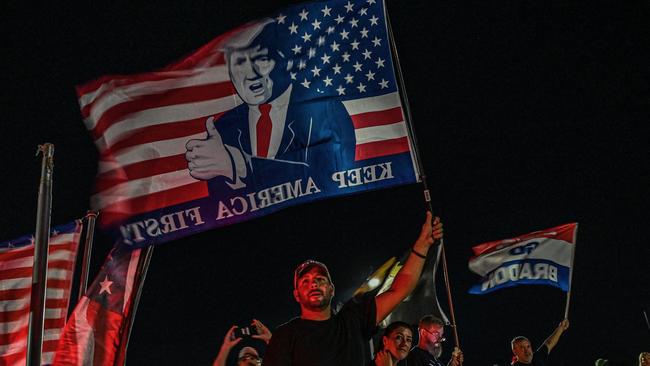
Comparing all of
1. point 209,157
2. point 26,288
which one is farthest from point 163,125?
point 26,288

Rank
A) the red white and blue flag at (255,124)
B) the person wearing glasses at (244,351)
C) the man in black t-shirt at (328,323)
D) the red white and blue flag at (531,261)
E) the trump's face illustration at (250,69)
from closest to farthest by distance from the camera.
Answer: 1. the man in black t-shirt at (328,323)
2. the person wearing glasses at (244,351)
3. the red white and blue flag at (255,124)
4. the trump's face illustration at (250,69)
5. the red white and blue flag at (531,261)

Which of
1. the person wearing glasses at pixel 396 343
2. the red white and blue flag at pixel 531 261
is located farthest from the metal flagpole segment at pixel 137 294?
the red white and blue flag at pixel 531 261

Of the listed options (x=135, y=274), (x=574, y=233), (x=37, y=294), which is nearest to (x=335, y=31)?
(x=135, y=274)

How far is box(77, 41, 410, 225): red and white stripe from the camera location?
7.43 meters

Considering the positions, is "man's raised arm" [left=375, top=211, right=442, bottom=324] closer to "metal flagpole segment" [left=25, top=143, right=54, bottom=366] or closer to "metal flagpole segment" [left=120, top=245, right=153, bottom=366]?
"metal flagpole segment" [left=25, top=143, right=54, bottom=366]

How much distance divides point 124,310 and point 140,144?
204 cm

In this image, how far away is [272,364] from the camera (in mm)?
4039

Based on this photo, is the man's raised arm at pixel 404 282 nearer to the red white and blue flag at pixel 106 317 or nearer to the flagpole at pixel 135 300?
the flagpole at pixel 135 300

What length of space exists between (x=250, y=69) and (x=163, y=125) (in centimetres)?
125

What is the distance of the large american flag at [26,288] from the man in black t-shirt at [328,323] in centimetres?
914

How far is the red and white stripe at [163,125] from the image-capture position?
7.43 metres

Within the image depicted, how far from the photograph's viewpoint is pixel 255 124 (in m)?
7.68

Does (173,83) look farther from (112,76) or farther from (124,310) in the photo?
(124,310)

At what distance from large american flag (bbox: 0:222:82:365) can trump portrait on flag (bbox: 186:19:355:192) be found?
19.2 feet
